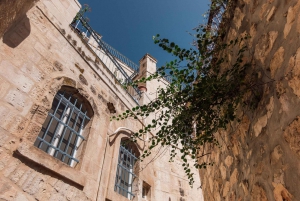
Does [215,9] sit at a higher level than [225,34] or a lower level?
higher

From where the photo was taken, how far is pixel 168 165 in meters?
8.06

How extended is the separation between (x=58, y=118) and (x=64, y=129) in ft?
0.84

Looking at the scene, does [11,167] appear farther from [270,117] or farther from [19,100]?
[270,117]

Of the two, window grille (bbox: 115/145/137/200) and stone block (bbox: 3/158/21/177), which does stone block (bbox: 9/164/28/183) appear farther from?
window grille (bbox: 115/145/137/200)

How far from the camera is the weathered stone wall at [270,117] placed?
5.00ft

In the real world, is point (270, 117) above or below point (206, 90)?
below

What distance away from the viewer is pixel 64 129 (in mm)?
4562

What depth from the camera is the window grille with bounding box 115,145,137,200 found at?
224 inches

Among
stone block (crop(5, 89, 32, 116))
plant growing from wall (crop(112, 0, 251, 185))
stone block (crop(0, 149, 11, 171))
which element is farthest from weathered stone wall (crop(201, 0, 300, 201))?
stone block (crop(5, 89, 32, 116))

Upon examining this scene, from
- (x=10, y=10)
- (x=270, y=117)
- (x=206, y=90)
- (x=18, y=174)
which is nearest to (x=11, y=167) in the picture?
(x=18, y=174)

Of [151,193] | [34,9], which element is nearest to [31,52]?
[34,9]

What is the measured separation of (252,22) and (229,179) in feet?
6.01

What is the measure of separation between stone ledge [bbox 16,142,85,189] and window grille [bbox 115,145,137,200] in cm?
154

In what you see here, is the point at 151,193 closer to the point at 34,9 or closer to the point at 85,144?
the point at 85,144
